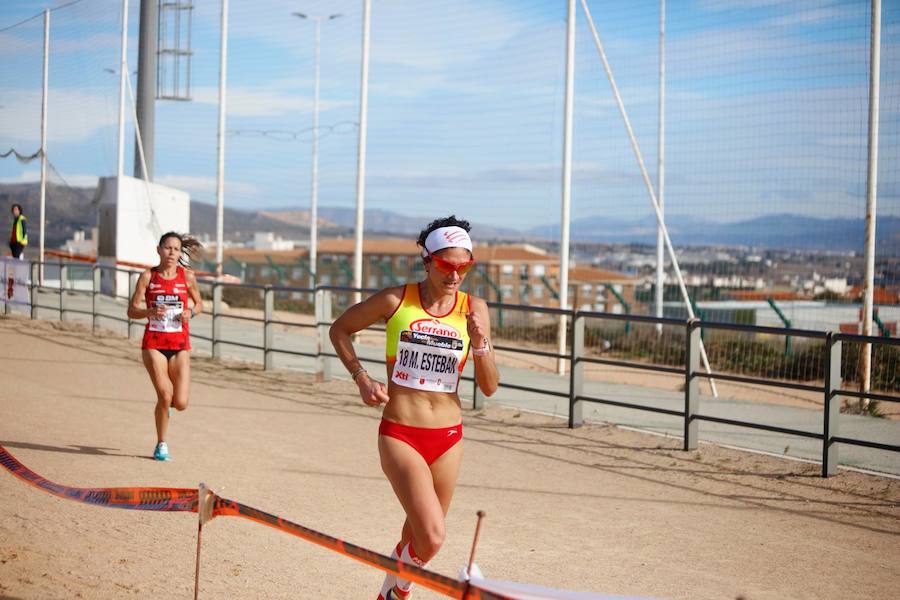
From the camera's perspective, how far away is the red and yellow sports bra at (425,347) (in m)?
4.91

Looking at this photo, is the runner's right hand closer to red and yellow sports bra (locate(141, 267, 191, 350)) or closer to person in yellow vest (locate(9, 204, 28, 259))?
red and yellow sports bra (locate(141, 267, 191, 350))

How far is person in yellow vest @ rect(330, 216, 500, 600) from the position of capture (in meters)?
4.77

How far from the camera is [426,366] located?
4902mm

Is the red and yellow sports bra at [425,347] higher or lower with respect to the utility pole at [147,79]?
lower

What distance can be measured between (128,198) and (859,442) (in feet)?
91.3

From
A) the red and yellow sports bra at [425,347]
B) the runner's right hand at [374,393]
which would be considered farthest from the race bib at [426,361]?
the runner's right hand at [374,393]

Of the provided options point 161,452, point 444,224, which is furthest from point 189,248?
point 444,224

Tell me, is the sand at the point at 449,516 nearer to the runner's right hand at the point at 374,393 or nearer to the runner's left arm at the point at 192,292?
the runner's left arm at the point at 192,292

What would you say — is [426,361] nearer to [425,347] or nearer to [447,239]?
[425,347]

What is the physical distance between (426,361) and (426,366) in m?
0.02

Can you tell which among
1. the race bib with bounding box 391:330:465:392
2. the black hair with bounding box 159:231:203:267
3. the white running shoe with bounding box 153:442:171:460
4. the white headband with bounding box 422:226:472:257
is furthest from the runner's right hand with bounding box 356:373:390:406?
the black hair with bounding box 159:231:203:267

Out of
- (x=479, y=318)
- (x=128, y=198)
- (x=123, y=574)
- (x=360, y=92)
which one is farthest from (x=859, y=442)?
(x=128, y=198)

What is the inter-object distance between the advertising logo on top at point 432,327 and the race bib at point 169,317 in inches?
197

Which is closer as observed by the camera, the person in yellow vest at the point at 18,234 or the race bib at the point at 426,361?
the race bib at the point at 426,361
